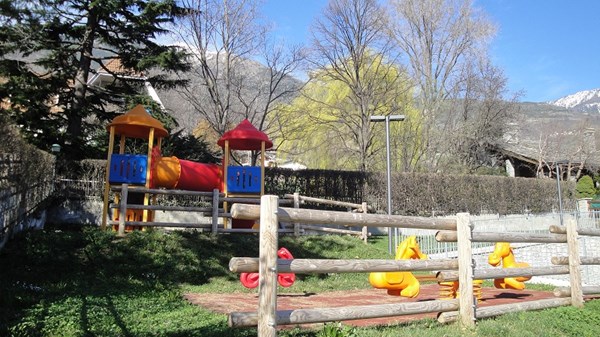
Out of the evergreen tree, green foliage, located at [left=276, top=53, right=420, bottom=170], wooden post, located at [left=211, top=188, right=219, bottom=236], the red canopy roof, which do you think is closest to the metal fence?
the red canopy roof

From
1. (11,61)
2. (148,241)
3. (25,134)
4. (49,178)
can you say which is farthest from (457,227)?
(11,61)

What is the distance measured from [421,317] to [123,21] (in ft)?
52.9

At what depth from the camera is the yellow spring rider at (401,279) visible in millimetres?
5934

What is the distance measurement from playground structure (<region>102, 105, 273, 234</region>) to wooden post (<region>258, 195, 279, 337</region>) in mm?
8715

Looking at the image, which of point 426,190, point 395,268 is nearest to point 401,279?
point 395,268

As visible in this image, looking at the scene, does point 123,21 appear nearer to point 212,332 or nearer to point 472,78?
point 212,332

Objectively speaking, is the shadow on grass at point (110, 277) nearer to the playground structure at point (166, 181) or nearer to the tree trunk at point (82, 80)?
the playground structure at point (166, 181)

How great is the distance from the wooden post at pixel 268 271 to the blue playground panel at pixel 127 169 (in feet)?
31.6

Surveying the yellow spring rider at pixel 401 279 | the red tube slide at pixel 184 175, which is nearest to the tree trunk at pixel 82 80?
the red tube slide at pixel 184 175

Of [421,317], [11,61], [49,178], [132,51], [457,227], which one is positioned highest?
[132,51]

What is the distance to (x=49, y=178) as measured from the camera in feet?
46.9

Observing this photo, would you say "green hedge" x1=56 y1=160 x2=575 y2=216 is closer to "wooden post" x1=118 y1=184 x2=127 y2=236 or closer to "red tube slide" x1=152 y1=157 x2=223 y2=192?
"red tube slide" x1=152 y1=157 x2=223 y2=192

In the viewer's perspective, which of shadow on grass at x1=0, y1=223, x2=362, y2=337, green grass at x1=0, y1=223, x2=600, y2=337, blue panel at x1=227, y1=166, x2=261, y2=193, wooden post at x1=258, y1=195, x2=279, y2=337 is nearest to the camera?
wooden post at x1=258, y1=195, x2=279, y2=337

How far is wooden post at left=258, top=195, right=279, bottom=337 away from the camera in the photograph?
3801 mm
